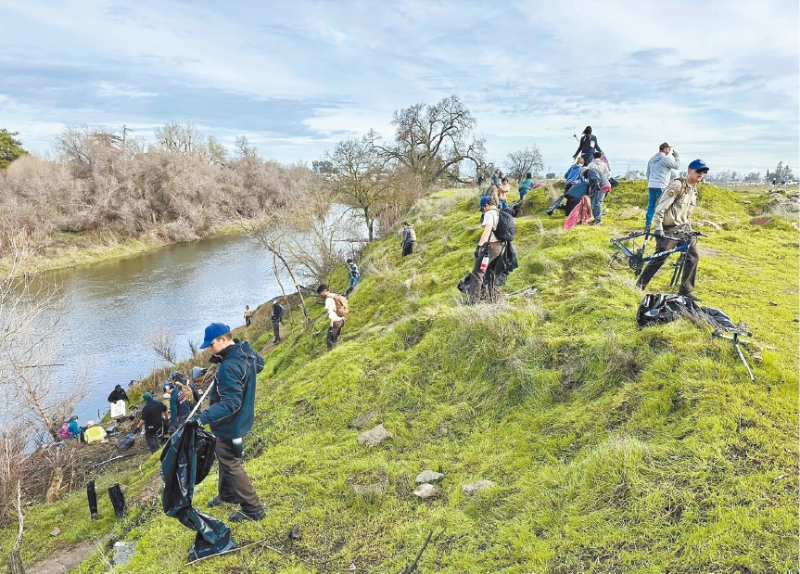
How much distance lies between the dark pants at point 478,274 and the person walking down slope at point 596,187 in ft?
16.5

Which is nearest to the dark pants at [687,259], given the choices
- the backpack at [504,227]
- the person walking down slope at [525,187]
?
the backpack at [504,227]

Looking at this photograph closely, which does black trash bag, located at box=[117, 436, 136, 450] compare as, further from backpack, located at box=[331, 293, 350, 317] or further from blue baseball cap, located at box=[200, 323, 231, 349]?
blue baseball cap, located at box=[200, 323, 231, 349]

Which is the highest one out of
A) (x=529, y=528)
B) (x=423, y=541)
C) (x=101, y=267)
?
(x=529, y=528)

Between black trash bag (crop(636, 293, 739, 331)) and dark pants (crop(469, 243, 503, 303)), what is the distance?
2.23 meters

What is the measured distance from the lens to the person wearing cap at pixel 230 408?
12.9ft

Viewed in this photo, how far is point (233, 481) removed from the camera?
4230 millimetres

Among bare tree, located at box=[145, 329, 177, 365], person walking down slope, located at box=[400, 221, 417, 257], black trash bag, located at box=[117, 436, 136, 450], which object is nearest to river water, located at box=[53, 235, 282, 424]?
bare tree, located at box=[145, 329, 177, 365]

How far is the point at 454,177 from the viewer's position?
134 ft

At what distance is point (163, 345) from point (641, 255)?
781 inches

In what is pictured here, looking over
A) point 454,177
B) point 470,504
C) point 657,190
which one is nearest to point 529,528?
point 470,504

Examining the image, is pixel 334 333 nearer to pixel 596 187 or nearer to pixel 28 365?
pixel 596 187

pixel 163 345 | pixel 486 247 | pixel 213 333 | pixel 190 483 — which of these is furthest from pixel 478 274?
pixel 163 345

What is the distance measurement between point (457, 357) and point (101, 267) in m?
41.1

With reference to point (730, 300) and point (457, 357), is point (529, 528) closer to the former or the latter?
point (457, 357)
